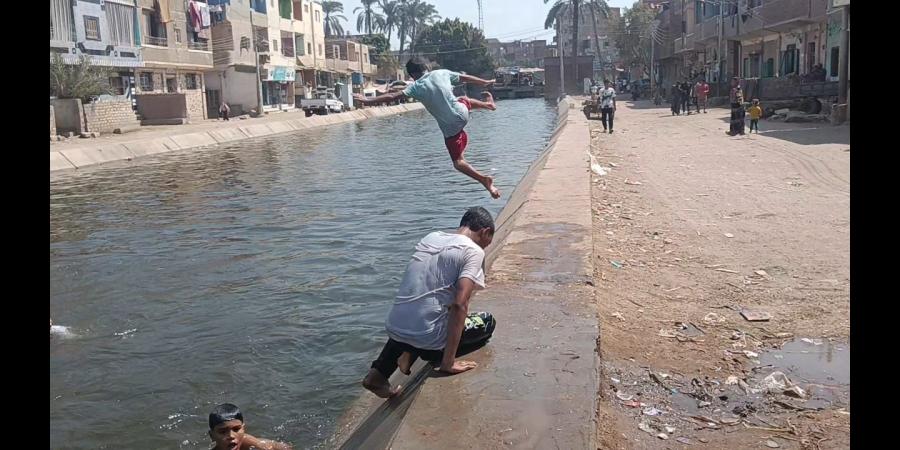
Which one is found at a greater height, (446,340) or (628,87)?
(628,87)

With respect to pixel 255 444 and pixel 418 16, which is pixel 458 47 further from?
pixel 255 444

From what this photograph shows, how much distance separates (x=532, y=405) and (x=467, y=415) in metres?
0.34

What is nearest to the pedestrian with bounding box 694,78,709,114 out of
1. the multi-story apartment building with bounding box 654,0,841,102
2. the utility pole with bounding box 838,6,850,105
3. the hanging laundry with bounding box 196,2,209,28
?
the multi-story apartment building with bounding box 654,0,841,102

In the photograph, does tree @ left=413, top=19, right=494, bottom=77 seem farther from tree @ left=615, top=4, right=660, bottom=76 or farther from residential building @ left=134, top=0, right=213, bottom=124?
residential building @ left=134, top=0, right=213, bottom=124

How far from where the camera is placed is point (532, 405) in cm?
393

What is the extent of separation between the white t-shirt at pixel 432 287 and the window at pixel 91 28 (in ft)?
124

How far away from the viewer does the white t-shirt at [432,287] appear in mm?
4398

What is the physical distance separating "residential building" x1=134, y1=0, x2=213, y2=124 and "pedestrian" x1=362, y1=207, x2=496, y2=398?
123 ft

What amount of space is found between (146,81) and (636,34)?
144ft

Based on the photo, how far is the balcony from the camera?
43.4m

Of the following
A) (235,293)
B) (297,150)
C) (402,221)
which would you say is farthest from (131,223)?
(297,150)

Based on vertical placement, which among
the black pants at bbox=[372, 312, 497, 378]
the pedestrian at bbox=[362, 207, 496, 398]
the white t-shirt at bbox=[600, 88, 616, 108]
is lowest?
the black pants at bbox=[372, 312, 497, 378]
